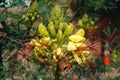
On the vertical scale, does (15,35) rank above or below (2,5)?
below

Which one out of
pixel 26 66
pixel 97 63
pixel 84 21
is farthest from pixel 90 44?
pixel 84 21

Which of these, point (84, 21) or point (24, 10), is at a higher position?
point (24, 10)

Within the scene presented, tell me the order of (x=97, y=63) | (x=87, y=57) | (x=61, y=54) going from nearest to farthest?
(x=61, y=54)
(x=87, y=57)
(x=97, y=63)

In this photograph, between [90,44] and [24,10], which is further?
[24,10]

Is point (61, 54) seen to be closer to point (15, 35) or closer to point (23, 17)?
point (23, 17)

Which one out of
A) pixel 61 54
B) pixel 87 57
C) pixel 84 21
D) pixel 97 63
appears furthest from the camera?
pixel 84 21

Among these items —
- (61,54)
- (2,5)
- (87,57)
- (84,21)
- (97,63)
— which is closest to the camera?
(61,54)

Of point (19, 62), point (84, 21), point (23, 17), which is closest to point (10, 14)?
point (23, 17)

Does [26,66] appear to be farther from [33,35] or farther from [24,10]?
[24,10]

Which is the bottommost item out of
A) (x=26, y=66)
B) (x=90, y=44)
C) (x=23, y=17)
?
(x=26, y=66)
